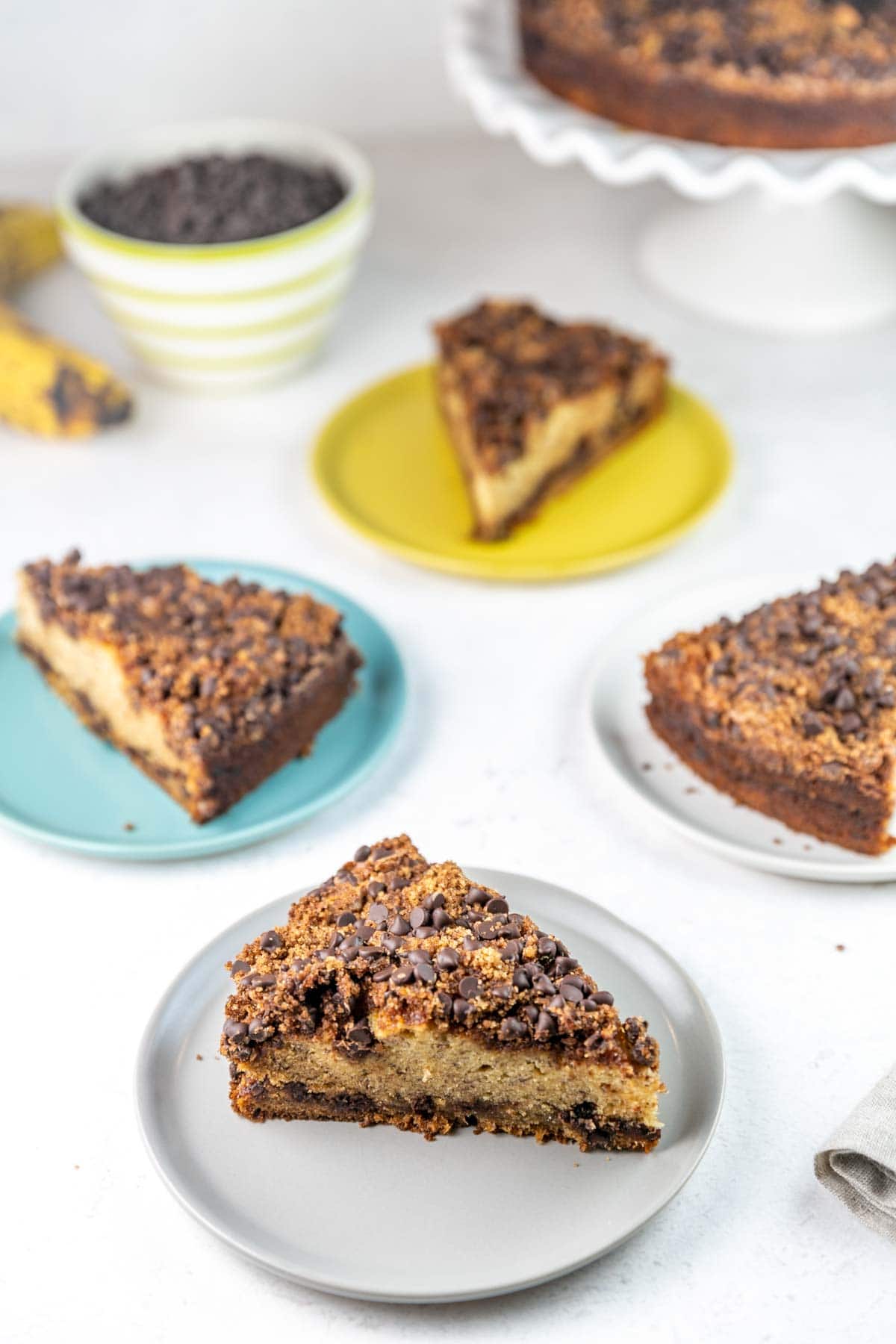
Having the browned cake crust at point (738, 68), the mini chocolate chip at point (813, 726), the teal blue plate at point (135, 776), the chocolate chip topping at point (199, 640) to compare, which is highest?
the browned cake crust at point (738, 68)

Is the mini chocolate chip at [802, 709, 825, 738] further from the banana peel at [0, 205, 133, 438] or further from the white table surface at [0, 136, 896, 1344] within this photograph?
the banana peel at [0, 205, 133, 438]

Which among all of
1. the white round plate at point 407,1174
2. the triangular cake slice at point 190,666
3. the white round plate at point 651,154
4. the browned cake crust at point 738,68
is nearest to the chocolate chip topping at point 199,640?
the triangular cake slice at point 190,666

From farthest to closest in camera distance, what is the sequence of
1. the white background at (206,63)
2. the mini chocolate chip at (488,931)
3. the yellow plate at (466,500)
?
the white background at (206,63), the yellow plate at (466,500), the mini chocolate chip at (488,931)

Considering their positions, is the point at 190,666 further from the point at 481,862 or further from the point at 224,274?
the point at 224,274

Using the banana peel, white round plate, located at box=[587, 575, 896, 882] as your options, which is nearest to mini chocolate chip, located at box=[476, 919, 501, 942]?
white round plate, located at box=[587, 575, 896, 882]

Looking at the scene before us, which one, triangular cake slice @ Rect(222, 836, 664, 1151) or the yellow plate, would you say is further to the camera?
the yellow plate

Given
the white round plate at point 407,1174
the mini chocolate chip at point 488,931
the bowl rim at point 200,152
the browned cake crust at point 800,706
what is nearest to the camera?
the white round plate at point 407,1174

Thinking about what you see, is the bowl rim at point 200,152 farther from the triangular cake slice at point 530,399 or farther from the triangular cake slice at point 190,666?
the triangular cake slice at point 190,666
